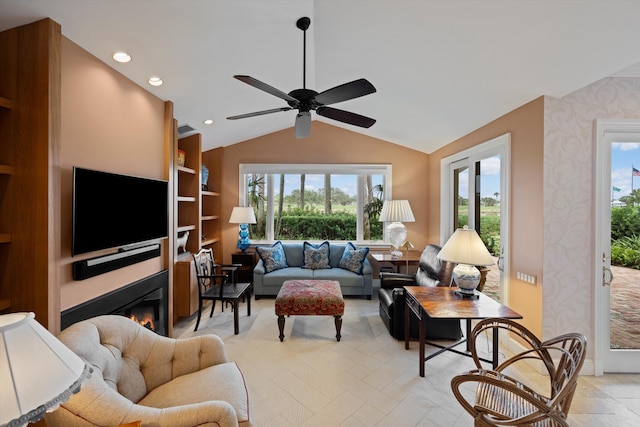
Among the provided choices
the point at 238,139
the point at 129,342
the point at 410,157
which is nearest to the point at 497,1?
the point at 129,342

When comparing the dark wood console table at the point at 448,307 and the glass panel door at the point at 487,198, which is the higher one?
the glass panel door at the point at 487,198

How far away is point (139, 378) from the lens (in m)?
1.67

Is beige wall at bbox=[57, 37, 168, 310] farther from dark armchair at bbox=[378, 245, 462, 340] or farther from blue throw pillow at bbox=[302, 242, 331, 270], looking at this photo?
dark armchair at bbox=[378, 245, 462, 340]

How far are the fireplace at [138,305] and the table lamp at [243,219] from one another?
1678mm

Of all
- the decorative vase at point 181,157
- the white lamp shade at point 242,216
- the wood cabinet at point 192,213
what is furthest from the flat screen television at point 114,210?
the white lamp shade at point 242,216

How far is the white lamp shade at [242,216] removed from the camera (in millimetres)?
4762

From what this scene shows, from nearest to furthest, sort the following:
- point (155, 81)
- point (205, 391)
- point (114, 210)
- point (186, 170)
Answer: point (205, 391) < point (114, 210) < point (155, 81) < point (186, 170)

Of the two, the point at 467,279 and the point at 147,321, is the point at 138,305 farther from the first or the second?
the point at 467,279

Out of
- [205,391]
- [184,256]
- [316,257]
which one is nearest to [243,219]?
[184,256]

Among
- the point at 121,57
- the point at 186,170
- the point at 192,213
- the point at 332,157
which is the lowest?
the point at 192,213

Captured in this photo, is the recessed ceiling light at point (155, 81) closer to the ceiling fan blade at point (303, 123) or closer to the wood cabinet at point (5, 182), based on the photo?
the wood cabinet at point (5, 182)

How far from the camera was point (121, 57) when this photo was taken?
90.0 inches

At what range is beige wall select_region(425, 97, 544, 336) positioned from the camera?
2570 millimetres

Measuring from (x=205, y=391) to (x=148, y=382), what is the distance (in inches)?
16.5
